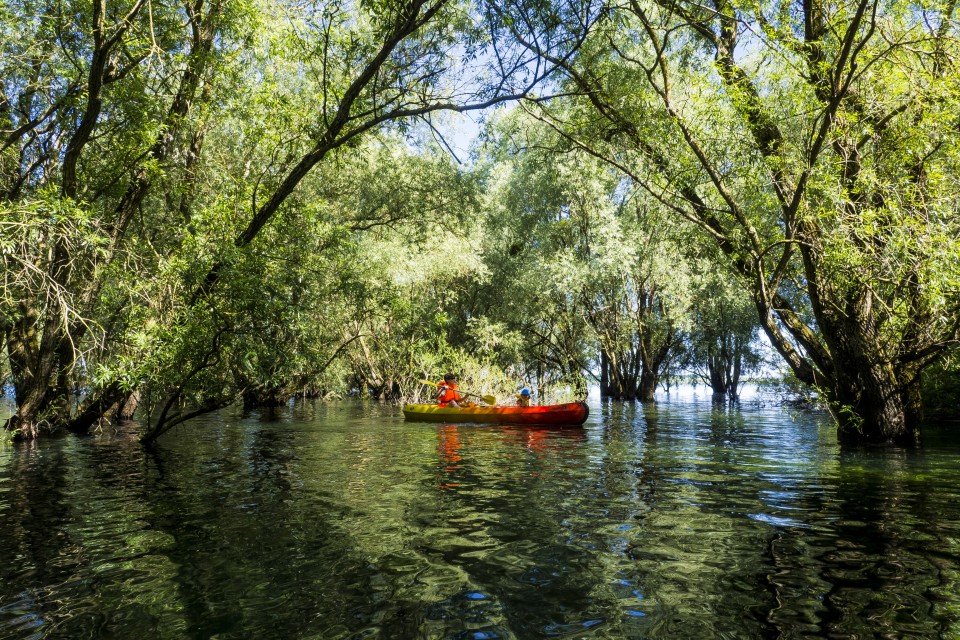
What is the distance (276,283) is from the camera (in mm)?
10281

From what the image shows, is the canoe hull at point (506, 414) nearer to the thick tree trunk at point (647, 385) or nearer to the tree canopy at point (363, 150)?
the tree canopy at point (363, 150)

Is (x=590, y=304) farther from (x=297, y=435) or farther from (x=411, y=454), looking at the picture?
(x=411, y=454)

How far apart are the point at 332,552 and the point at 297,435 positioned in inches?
382

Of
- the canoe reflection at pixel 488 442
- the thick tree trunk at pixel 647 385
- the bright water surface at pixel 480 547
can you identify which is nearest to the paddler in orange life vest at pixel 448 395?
the canoe reflection at pixel 488 442

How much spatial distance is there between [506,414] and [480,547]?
1141 cm

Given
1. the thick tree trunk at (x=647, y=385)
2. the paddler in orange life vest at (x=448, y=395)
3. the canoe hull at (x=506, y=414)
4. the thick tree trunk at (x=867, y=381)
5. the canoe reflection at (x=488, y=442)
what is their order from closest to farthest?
the canoe reflection at (x=488, y=442) < the thick tree trunk at (x=867, y=381) < the canoe hull at (x=506, y=414) < the paddler in orange life vest at (x=448, y=395) < the thick tree trunk at (x=647, y=385)

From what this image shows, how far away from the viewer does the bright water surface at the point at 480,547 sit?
3.28 m

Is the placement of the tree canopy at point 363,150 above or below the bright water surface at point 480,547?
above

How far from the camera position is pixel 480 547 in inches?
181

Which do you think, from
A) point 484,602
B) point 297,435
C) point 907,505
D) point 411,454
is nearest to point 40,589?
point 484,602

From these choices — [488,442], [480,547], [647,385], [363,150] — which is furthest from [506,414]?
[647,385]

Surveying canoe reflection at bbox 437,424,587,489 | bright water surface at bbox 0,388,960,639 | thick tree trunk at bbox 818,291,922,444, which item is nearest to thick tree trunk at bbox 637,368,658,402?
canoe reflection at bbox 437,424,587,489

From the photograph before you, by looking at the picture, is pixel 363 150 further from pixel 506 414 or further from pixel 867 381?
pixel 867 381

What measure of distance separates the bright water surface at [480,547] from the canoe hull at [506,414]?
580cm
